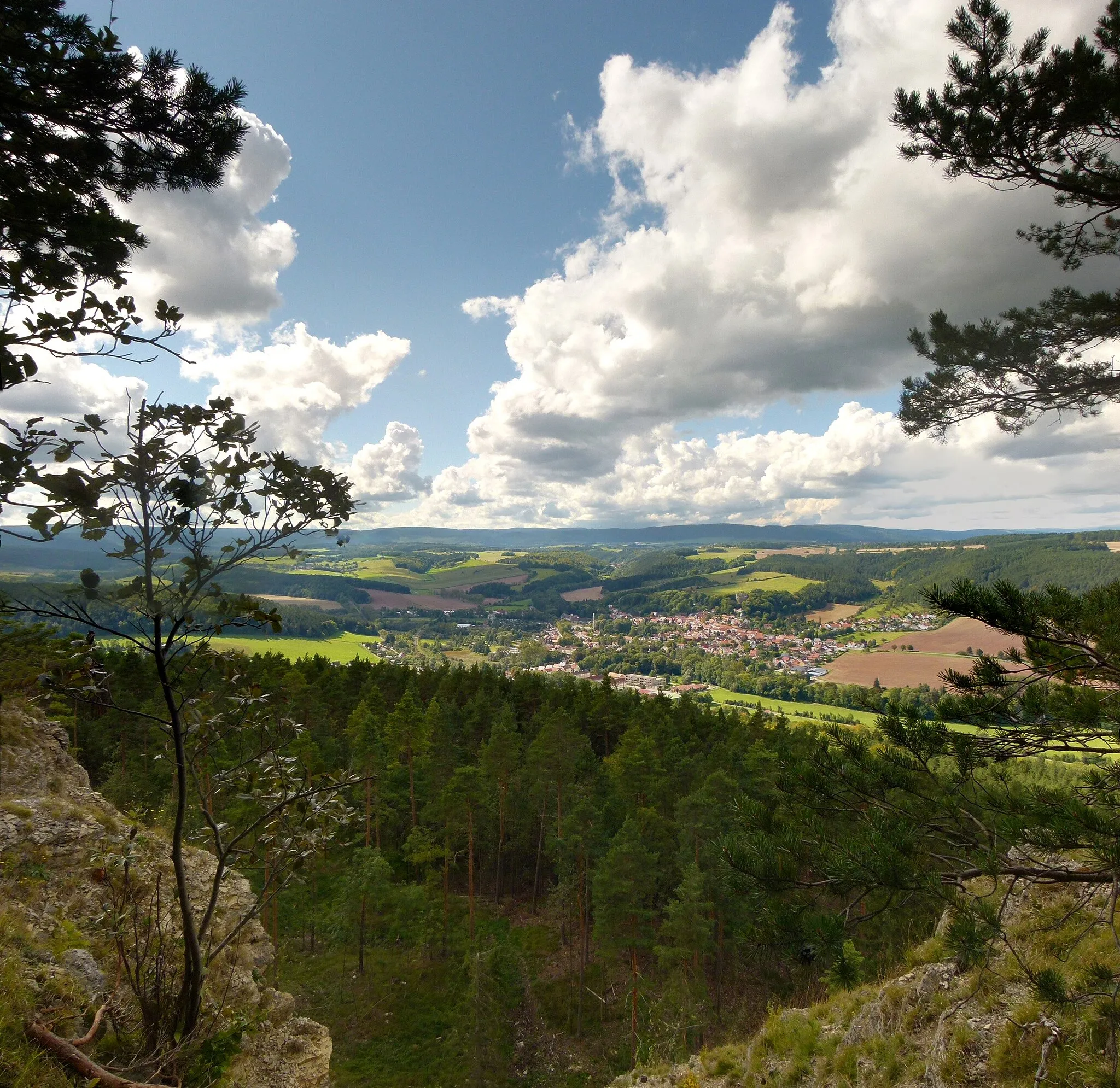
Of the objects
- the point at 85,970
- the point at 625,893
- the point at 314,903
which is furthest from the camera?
the point at 314,903

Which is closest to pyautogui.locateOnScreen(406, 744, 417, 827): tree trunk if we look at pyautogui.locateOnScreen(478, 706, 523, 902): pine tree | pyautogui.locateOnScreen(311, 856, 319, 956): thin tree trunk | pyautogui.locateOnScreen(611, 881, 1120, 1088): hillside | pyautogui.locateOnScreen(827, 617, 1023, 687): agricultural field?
pyautogui.locateOnScreen(478, 706, 523, 902): pine tree

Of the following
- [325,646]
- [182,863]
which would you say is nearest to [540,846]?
[182,863]

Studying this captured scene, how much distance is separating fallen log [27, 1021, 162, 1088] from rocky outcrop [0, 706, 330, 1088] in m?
0.54

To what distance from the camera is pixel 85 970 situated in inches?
200

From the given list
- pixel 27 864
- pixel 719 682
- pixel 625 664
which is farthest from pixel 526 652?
pixel 27 864

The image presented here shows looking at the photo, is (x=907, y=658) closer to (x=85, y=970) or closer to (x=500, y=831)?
(x=500, y=831)

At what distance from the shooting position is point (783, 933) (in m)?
5.20

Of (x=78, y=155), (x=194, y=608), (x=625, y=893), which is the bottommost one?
(x=625, y=893)

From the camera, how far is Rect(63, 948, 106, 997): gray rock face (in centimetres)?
491

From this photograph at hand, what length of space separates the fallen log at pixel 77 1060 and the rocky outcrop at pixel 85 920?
54 centimetres

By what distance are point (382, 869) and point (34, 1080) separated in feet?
64.7

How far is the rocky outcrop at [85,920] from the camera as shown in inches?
197

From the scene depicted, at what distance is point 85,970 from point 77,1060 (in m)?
2.69

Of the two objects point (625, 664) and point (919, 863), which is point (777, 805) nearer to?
point (919, 863)
